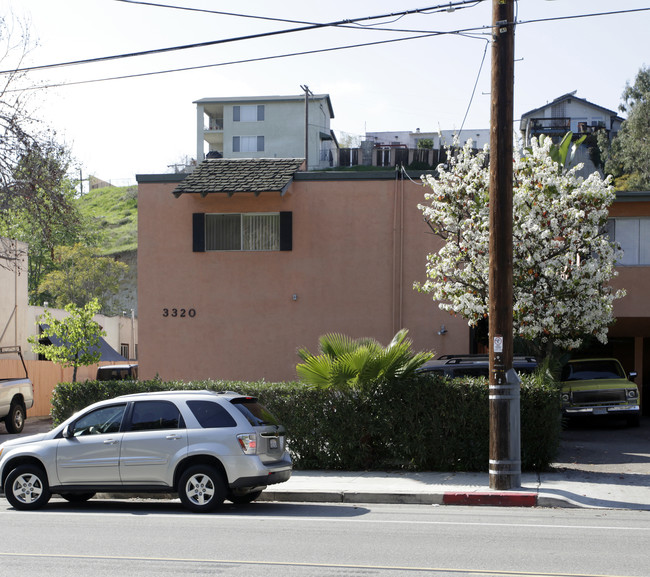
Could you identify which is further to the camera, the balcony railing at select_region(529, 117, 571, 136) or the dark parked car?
→ the balcony railing at select_region(529, 117, 571, 136)

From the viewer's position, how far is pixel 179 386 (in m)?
16.5

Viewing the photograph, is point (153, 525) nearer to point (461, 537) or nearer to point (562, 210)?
point (461, 537)

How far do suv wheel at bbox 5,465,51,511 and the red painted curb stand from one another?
5866 mm

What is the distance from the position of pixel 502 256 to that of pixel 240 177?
38.3 ft

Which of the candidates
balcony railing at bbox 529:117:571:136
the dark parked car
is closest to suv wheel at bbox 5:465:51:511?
the dark parked car

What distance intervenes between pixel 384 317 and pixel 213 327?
15.6 ft

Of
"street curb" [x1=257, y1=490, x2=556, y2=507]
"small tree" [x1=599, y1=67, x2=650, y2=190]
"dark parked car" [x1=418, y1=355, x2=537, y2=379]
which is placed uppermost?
"small tree" [x1=599, y1=67, x2=650, y2=190]

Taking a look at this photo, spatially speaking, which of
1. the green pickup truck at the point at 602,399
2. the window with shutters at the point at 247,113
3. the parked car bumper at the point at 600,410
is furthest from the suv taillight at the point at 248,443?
the window with shutters at the point at 247,113

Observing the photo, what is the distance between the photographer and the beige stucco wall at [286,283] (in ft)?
74.9

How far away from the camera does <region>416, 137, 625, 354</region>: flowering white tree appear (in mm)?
17766

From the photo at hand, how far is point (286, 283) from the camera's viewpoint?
920 inches

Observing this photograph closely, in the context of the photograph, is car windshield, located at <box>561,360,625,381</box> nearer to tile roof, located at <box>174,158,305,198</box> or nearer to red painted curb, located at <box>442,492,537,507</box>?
tile roof, located at <box>174,158,305,198</box>

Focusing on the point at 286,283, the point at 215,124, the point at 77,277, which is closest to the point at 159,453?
the point at 286,283

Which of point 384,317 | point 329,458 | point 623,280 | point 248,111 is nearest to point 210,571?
point 329,458
